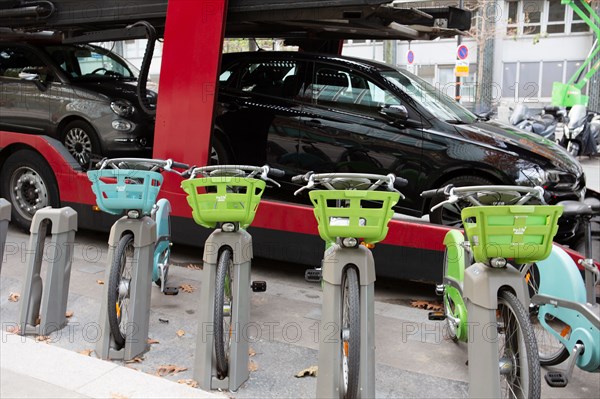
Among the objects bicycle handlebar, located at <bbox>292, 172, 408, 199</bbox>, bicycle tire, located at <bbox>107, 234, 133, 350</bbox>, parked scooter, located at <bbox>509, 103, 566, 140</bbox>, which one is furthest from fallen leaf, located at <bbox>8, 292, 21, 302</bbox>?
parked scooter, located at <bbox>509, 103, 566, 140</bbox>

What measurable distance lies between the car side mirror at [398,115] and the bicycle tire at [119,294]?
2794 mm

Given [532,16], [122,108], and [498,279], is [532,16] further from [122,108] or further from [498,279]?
[498,279]

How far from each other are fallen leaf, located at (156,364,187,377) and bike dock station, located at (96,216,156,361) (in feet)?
0.79

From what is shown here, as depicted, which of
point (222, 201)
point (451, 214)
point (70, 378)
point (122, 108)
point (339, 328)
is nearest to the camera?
point (339, 328)

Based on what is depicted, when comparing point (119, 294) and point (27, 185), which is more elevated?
point (27, 185)

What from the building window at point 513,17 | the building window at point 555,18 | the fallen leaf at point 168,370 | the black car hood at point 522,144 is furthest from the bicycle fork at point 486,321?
the building window at point 555,18

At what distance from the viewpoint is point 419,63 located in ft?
101

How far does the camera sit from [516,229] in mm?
2980

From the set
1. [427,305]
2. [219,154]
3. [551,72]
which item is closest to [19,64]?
[219,154]

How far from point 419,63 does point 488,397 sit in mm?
29190

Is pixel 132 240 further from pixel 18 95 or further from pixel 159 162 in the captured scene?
pixel 18 95

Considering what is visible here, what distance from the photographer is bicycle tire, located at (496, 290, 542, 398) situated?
2.98 metres

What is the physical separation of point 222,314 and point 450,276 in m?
1.59

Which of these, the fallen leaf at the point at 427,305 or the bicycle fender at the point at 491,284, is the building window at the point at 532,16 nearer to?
the fallen leaf at the point at 427,305
